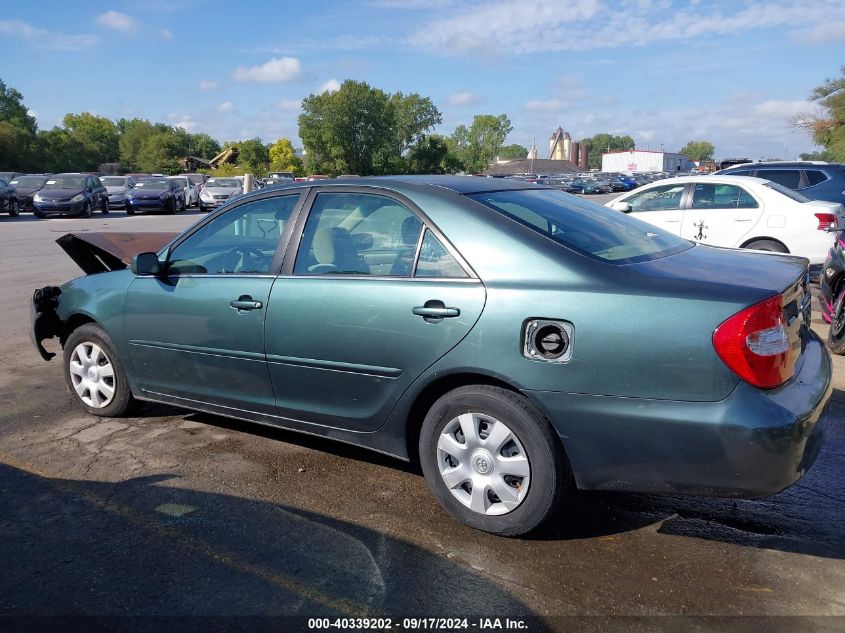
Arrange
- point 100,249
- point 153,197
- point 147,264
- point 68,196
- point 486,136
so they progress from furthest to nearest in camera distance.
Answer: point 486,136, point 153,197, point 68,196, point 100,249, point 147,264

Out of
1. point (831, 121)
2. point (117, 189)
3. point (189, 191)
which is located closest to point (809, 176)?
point (189, 191)

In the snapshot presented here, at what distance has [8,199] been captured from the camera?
87.6 feet

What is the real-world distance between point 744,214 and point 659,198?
1.27m

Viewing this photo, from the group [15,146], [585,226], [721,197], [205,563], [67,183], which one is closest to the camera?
[205,563]

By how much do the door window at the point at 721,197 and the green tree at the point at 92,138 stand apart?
8949 centimetres

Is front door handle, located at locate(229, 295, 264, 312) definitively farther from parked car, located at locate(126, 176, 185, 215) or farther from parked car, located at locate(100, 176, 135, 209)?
parked car, located at locate(100, 176, 135, 209)

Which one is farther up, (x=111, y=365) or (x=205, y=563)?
(x=111, y=365)

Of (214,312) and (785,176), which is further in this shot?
(785,176)

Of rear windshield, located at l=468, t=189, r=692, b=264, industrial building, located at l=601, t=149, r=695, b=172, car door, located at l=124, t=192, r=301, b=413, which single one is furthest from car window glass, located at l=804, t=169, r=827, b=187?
industrial building, located at l=601, t=149, r=695, b=172

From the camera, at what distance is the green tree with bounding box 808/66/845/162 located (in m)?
49.0

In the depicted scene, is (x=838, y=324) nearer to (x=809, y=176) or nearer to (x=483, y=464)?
(x=483, y=464)

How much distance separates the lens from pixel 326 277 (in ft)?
13.4

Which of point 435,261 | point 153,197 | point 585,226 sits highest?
point 585,226

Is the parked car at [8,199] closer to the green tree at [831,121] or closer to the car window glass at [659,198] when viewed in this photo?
the car window glass at [659,198]
